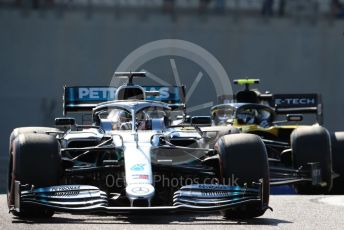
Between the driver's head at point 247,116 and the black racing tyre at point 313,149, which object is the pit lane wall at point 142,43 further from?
the black racing tyre at point 313,149

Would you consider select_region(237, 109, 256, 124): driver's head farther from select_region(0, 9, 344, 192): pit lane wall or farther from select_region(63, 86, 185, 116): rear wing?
select_region(0, 9, 344, 192): pit lane wall

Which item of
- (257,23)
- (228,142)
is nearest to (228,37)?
(257,23)

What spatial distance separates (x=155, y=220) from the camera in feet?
34.0

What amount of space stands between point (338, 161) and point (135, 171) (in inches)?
256

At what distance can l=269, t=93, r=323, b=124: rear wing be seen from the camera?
20172 millimetres

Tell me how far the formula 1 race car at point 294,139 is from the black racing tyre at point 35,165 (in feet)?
14.9

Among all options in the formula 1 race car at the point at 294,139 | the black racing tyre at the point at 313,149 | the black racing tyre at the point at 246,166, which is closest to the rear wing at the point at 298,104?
the formula 1 race car at the point at 294,139

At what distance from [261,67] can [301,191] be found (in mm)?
15343

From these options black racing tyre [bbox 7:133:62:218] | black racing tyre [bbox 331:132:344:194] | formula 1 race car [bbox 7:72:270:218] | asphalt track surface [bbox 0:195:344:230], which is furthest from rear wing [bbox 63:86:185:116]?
black racing tyre [bbox 7:133:62:218]

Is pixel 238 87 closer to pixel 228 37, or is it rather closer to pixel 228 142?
pixel 228 37

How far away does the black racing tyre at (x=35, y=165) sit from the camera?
10.4 meters

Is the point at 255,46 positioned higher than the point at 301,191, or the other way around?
the point at 255,46

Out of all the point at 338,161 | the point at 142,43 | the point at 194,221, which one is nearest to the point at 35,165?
the point at 194,221

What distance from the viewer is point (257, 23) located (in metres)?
30.7
